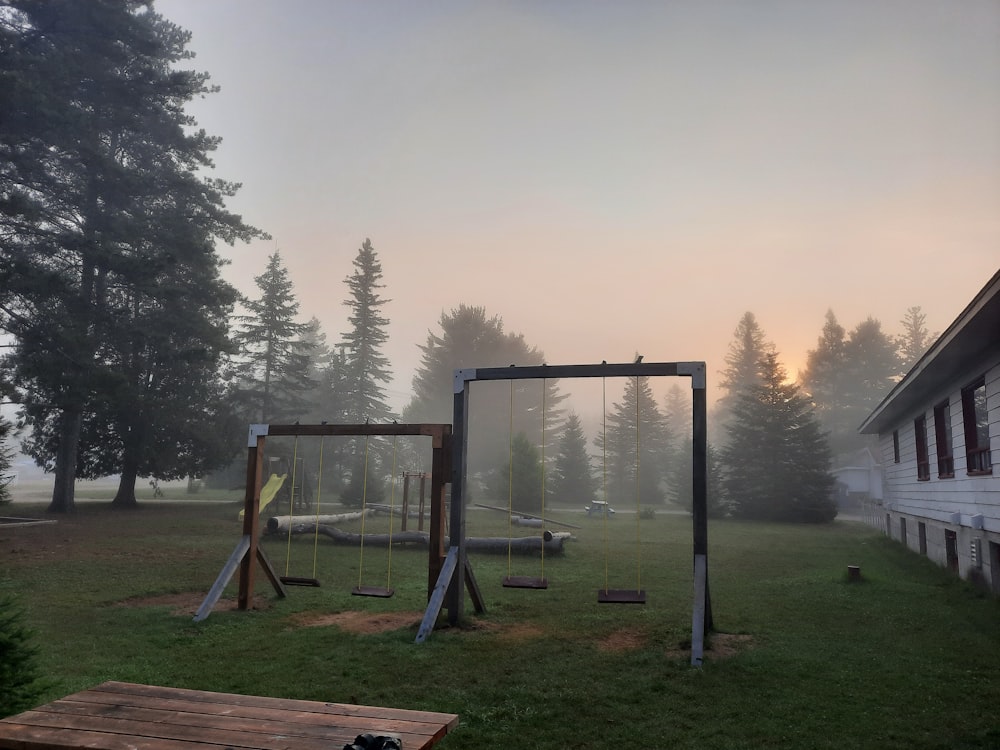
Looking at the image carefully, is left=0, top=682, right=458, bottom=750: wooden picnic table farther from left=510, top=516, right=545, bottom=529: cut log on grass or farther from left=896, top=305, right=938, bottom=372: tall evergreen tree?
left=896, top=305, right=938, bottom=372: tall evergreen tree

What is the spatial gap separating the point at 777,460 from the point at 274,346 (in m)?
26.7

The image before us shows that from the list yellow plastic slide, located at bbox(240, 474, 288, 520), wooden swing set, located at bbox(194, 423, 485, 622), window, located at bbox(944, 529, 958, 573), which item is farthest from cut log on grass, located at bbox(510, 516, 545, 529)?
wooden swing set, located at bbox(194, 423, 485, 622)

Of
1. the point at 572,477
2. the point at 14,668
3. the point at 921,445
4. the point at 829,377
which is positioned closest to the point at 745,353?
the point at 829,377

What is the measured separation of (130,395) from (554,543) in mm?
13870

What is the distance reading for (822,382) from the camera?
6009 cm

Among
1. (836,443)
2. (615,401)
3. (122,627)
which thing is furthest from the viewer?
(836,443)

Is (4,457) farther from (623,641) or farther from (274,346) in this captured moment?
(274,346)

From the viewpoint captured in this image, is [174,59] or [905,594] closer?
[905,594]

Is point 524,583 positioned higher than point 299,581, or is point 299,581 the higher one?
point 524,583

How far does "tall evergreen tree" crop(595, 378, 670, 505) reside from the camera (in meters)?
45.7

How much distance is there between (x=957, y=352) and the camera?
9758 millimetres

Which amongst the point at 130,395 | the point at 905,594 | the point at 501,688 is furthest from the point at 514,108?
the point at 501,688

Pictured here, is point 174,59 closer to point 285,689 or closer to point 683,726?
point 285,689

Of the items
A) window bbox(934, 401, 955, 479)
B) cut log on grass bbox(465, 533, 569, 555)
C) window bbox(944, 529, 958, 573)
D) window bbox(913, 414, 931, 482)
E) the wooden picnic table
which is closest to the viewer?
the wooden picnic table
